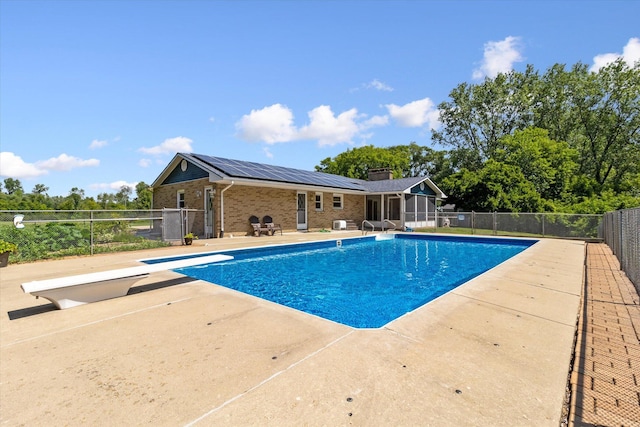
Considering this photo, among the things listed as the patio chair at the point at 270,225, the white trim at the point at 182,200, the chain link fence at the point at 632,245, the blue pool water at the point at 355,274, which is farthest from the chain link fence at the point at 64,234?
the chain link fence at the point at 632,245

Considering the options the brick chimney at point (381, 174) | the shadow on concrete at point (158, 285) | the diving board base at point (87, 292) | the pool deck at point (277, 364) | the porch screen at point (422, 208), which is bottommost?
the pool deck at point (277, 364)

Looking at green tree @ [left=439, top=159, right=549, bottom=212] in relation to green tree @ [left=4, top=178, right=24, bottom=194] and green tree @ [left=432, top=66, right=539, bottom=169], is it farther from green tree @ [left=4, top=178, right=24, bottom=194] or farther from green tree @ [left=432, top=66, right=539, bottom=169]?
green tree @ [left=4, top=178, right=24, bottom=194]

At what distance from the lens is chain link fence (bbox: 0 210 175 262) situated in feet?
28.2

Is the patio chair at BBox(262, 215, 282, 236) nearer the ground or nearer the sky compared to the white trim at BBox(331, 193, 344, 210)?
nearer the ground

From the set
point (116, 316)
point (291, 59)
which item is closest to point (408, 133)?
point (291, 59)

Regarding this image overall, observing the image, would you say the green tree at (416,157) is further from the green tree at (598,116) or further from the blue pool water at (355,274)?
the blue pool water at (355,274)

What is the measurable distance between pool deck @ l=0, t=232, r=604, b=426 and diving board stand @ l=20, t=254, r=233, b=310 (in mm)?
223

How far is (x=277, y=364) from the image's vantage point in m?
2.66

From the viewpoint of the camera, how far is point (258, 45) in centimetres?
1393

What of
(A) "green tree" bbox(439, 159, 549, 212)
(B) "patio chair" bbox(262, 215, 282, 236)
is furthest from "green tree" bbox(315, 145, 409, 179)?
(B) "patio chair" bbox(262, 215, 282, 236)

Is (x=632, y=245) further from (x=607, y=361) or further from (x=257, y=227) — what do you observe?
(x=257, y=227)

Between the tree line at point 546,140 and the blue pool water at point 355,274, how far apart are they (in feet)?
37.1

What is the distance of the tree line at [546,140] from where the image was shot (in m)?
23.0

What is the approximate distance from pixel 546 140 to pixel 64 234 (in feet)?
109
